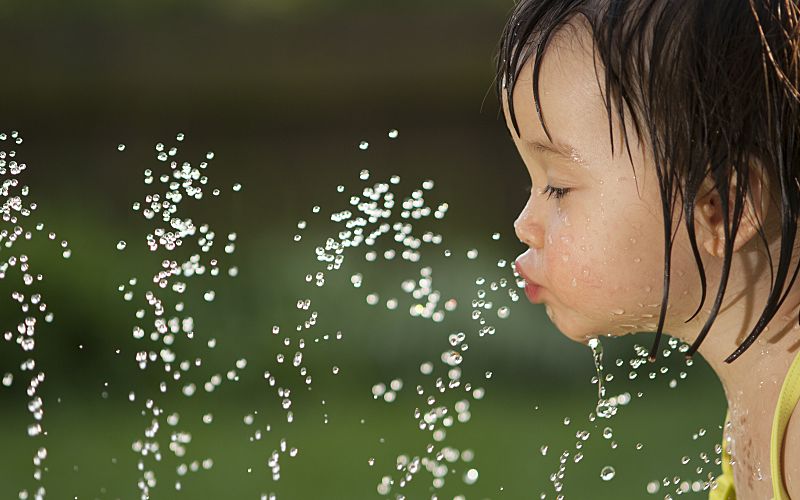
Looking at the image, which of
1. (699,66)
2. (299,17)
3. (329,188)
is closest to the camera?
(699,66)

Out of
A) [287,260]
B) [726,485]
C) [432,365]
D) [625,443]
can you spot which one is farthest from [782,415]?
[287,260]

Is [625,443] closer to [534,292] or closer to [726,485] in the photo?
[726,485]

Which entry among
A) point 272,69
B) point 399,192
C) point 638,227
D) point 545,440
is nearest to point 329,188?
point 399,192

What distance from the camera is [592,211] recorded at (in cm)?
112

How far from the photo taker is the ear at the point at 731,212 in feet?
3.48

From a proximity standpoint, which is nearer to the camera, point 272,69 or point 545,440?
point 545,440

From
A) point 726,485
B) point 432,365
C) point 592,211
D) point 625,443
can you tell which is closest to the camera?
point 592,211

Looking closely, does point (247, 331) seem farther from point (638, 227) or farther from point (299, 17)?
point (638, 227)

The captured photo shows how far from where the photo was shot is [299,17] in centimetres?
A: 462

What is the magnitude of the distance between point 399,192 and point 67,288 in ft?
4.93

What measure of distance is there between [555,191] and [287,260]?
2385mm

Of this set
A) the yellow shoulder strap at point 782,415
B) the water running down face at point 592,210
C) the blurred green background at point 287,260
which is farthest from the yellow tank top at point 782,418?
the blurred green background at point 287,260

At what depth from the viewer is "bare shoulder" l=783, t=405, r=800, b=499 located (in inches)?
42.5

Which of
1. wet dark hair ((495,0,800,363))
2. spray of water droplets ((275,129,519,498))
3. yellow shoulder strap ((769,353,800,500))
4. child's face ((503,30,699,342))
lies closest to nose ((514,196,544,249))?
child's face ((503,30,699,342))
